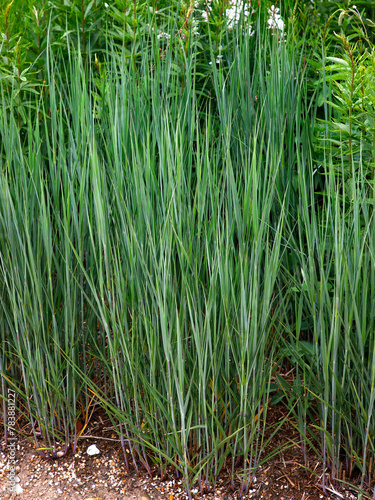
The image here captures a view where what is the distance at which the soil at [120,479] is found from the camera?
1.50 m

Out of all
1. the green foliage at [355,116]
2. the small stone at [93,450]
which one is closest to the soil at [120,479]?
the small stone at [93,450]

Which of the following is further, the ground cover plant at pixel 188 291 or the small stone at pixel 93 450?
the small stone at pixel 93 450

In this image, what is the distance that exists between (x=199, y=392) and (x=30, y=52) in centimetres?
168

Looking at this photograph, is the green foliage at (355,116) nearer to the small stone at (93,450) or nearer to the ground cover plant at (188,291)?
the ground cover plant at (188,291)

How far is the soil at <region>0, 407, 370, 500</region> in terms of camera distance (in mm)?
1498

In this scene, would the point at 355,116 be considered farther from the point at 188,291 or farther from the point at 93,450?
the point at 93,450

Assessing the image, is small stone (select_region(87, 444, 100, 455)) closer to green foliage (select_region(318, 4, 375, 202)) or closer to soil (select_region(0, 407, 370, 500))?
soil (select_region(0, 407, 370, 500))

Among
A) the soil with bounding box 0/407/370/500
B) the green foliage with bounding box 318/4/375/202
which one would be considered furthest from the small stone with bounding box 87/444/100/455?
the green foliage with bounding box 318/4/375/202

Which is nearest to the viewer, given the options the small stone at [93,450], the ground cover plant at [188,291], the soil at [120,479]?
the ground cover plant at [188,291]

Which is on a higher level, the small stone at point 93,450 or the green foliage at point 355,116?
the green foliage at point 355,116

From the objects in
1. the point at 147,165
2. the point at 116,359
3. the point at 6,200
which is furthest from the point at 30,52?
the point at 116,359

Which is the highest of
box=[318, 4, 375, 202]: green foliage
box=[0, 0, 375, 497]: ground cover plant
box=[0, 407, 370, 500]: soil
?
box=[318, 4, 375, 202]: green foliage

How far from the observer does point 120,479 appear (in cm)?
157

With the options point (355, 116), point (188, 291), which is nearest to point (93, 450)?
point (188, 291)
